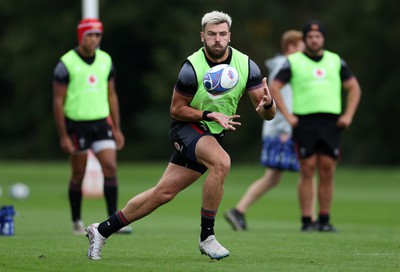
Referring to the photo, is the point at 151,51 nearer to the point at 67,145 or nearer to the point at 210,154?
the point at 67,145

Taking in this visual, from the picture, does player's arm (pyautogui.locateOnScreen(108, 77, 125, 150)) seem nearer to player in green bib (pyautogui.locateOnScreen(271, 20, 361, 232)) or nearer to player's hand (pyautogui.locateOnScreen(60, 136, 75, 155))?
player's hand (pyautogui.locateOnScreen(60, 136, 75, 155))

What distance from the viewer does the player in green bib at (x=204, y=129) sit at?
30.7 ft

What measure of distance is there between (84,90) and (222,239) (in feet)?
8.55

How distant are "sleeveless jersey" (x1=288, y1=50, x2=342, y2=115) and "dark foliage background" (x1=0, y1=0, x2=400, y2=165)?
33.5 m

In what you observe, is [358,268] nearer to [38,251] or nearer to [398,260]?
[398,260]

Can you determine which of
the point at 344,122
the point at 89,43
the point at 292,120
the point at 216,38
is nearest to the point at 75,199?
the point at 89,43

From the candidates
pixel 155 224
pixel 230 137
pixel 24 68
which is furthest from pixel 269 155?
pixel 24 68

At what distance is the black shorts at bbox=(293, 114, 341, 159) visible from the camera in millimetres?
13586

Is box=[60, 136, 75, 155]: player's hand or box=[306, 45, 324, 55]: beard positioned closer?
box=[60, 136, 75, 155]: player's hand

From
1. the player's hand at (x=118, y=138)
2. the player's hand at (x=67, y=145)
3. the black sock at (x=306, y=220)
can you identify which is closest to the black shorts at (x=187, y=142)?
the player's hand at (x=67, y=145)

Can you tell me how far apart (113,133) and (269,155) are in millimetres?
2347

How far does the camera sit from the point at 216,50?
945 centimetres

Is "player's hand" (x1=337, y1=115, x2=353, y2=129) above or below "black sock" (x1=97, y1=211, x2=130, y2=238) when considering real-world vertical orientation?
above

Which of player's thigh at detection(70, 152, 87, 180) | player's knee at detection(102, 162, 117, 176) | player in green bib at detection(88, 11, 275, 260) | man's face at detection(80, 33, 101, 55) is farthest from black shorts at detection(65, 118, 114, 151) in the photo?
player in green bib at detection(88, 11, 275, 260)
